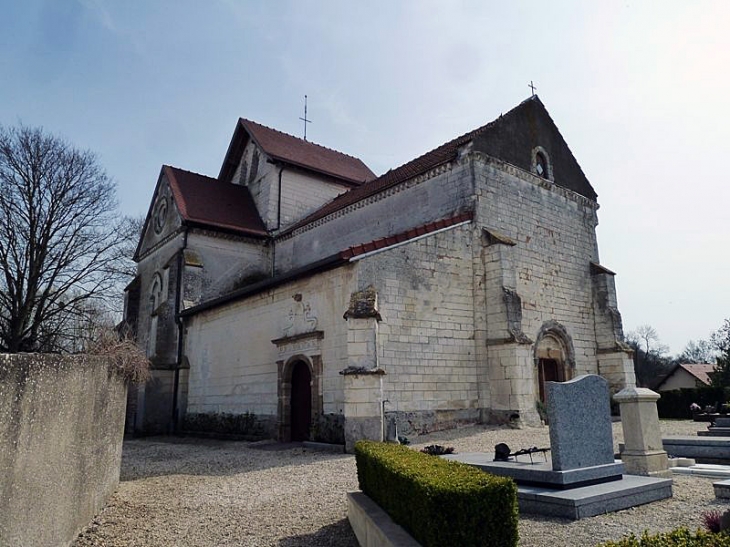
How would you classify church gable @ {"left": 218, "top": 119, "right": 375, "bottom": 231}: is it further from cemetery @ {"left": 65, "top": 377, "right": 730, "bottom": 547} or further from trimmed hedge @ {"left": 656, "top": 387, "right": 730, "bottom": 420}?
trimmed hedge @ {"left": 656, "top": 387, "right": 730, "bottom": 420}

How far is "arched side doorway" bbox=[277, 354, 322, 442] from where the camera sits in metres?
14.4

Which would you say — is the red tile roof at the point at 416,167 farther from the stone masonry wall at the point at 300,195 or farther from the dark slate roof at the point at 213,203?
the dark slate roof at the point at 213,203

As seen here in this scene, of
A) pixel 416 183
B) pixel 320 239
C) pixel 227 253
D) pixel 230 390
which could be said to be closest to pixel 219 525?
pixel 230 390

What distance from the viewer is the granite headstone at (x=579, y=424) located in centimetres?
651

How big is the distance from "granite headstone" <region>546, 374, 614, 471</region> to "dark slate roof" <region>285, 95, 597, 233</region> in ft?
33.9

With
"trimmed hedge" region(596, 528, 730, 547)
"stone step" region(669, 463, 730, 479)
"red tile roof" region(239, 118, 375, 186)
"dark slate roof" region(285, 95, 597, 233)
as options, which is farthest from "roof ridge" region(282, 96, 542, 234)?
"trimmed hedge" region(596, 528, 730, 547)

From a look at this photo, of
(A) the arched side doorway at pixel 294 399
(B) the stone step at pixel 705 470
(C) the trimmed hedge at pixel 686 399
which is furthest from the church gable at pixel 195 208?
(C) the trimmed hedge at pixel 686 399

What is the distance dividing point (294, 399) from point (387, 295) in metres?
4.30

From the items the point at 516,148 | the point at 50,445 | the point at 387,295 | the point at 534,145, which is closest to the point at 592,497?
the point at 50,445

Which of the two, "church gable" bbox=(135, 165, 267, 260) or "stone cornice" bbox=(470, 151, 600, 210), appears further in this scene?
"church gable" bbox=(135, 165, 267, 260)

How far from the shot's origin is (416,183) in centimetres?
1714

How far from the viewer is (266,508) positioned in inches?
271

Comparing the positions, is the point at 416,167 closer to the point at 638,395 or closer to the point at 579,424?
the point at 638,395

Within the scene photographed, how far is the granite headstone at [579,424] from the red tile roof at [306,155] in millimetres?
19156
